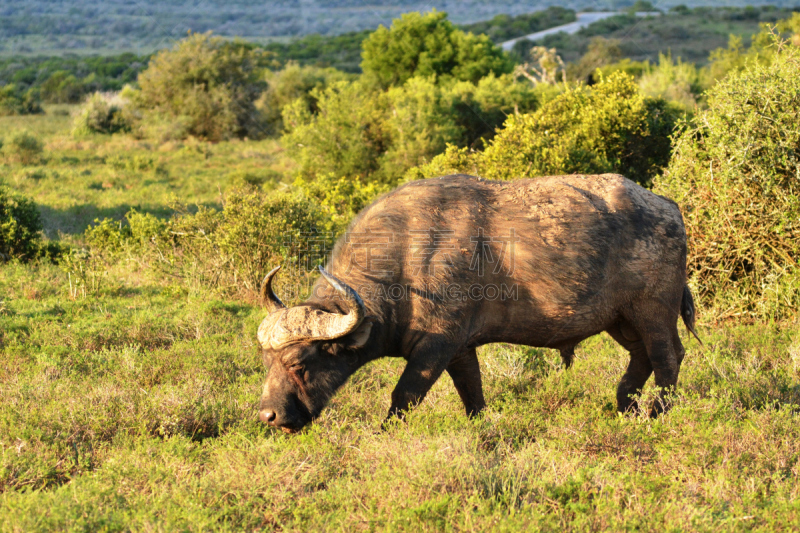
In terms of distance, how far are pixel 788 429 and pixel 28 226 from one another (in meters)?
12.0

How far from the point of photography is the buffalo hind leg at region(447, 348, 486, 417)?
6359mm

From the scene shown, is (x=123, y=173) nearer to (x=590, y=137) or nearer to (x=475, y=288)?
(x=590, y=137)

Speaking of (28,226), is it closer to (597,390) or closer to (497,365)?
(497,365)

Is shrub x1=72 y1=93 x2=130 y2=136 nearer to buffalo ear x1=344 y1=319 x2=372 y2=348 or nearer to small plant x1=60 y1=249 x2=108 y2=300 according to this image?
small plant x1=60 y1=249 x2=108 y2=300

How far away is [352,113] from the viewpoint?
1873 centimetres

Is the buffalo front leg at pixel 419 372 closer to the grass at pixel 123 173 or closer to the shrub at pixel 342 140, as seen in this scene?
the grass at pixel 123 173

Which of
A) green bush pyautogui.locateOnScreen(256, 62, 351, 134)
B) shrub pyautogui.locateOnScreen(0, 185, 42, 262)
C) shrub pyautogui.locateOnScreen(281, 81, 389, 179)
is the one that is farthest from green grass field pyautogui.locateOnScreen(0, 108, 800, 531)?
green bush pyautogui.locateOnScreen(256, 62, 351, 134)

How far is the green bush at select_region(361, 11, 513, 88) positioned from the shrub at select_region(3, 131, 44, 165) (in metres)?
11.7

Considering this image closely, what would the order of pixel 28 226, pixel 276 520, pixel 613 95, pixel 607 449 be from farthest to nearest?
pixel 613 95 → pixel 28 226 → pixel 607 449 → pixel 276 520

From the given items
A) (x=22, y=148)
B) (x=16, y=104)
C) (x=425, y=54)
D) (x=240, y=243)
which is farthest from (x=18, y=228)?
(x=16, y=104)

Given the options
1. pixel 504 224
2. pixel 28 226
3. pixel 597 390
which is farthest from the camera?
pixel 28 226

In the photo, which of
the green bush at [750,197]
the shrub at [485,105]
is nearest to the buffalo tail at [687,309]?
the green bush at [750,197]

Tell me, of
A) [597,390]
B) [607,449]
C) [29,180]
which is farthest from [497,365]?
[29,180]

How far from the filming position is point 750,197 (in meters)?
8.87
